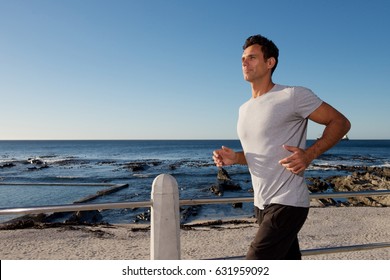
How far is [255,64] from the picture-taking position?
2.12m

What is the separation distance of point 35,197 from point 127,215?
1195 centimetres

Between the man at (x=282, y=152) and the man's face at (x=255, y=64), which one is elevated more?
the man's face at (x=255, y=64)

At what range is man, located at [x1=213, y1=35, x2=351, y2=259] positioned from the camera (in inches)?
73.6

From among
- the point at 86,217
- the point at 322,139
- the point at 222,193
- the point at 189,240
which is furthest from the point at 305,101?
the point at 222,193

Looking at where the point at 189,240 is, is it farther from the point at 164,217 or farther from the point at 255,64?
the point at 255,64

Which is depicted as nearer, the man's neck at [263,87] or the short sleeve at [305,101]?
the short sleeve at [305,101]

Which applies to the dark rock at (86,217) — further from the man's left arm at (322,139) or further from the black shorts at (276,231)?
the man's left arm at (322,139)

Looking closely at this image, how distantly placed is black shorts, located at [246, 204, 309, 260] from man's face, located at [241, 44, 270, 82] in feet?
2.68

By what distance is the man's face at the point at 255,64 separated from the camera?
2115 millimetres

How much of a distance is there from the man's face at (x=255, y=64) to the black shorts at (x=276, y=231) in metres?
0.82

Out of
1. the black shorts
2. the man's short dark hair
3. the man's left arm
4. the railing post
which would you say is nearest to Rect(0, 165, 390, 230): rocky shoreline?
the railing post

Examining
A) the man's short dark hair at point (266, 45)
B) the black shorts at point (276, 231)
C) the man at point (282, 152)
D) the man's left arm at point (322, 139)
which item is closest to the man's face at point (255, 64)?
the man's short dark hair at point (266, 45)
